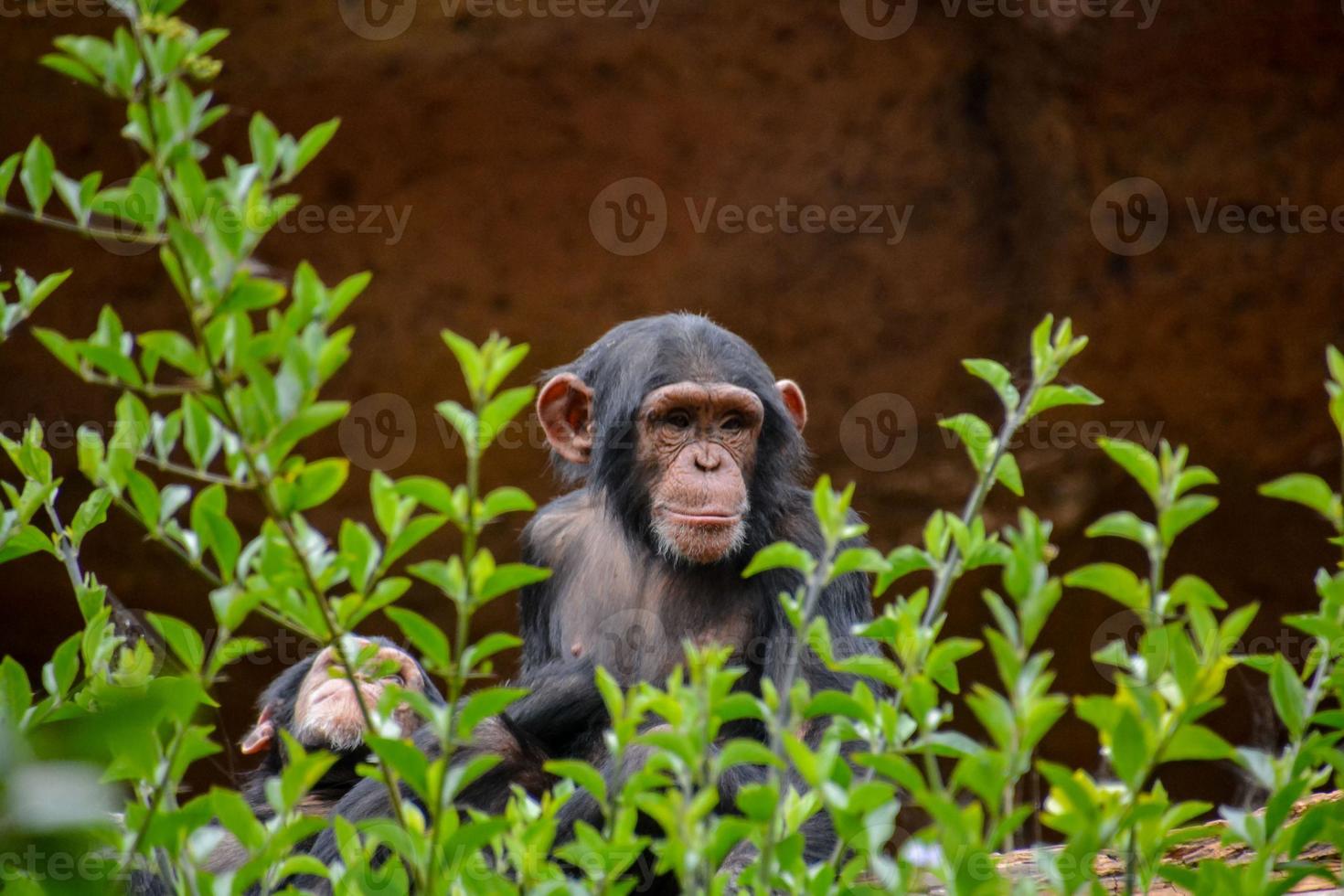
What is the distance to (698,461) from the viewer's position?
4348 mm

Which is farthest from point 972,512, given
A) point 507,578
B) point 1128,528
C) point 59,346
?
point 59,346

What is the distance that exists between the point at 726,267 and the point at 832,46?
122cm

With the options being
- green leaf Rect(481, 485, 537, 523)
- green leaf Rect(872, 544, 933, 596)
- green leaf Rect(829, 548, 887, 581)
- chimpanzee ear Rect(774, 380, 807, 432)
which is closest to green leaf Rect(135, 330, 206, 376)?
green leaf Rect(481, 485, 537, 523)

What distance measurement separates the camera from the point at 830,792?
1854 mm

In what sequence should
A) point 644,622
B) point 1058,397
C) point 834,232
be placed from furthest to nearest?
point 834,232
point 644,622
point 1058,397

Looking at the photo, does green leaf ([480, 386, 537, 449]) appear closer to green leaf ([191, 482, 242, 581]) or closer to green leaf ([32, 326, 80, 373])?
green leaf ([191, 482, 242, 581])

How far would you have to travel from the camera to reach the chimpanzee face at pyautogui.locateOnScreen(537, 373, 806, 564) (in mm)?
4250

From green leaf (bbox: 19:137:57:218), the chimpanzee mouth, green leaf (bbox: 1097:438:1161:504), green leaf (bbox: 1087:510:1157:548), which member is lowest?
the chimpanzee mouth

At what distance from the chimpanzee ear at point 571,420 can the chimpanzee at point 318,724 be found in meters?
0.83

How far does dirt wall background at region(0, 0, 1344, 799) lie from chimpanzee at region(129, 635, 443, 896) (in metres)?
3.07

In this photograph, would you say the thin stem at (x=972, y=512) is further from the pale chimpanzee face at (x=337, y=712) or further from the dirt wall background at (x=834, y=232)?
the dirt wall background at (x=834, y=232)

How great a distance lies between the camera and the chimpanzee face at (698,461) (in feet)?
13.9

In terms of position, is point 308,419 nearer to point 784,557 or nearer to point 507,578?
point 507,578

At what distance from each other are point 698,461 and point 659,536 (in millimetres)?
248
